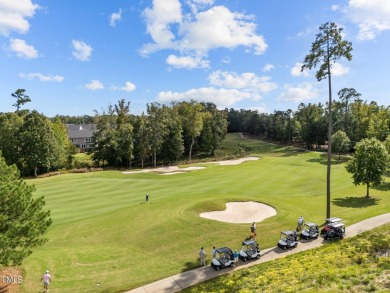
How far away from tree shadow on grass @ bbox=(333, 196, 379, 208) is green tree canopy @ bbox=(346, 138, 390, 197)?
5.17 ft

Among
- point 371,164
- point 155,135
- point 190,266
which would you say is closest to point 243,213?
point 190,266

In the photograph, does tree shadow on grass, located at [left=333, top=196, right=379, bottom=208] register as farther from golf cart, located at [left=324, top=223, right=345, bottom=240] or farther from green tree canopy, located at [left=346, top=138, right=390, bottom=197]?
golf cart, located at [left=324, top=223, right=345, bottom=240]

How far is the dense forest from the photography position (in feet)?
224

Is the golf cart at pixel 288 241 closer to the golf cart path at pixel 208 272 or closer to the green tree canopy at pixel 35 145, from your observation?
the golf cart path at pixel 208 272

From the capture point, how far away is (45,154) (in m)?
67.8

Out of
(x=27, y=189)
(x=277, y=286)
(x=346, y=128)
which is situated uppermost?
(x=346, y=128)

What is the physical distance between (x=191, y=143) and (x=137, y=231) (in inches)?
2471

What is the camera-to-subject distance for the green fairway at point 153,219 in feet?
71.3

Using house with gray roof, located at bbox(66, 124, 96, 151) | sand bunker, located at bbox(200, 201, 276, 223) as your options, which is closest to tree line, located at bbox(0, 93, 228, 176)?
house with gray roof, located at bbox(66, 124, 96, 151)

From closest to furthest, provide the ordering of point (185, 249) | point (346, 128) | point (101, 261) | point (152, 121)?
point (101, 261) < point (185, 249) < point (152, 121) < point (346, 128)

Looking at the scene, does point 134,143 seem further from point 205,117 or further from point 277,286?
point 277,286

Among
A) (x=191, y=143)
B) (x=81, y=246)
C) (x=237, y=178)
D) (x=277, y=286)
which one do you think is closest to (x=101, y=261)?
(x=81, y=246)

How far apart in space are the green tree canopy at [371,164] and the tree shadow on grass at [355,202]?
1.58 metres

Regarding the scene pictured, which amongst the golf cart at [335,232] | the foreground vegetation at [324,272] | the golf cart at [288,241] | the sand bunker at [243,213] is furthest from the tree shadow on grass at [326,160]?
the foreground vegetation at [324,272]
